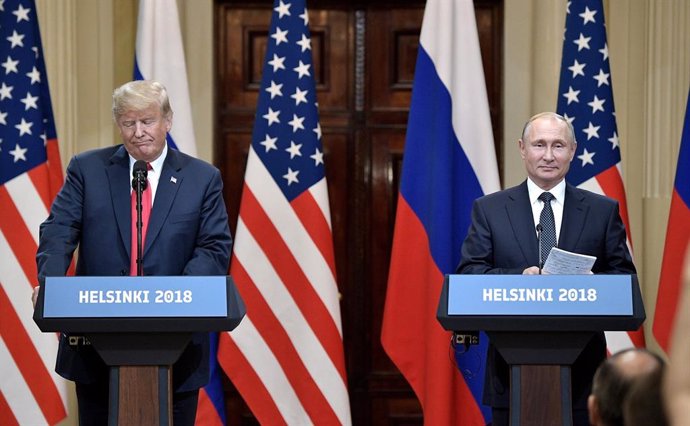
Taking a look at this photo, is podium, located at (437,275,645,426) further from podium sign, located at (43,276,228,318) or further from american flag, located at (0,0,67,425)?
american flag, located at (0,0,67,425)

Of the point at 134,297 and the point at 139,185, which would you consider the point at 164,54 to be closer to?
the point at 139,185

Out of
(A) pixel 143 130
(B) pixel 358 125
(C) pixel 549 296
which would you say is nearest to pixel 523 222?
(C) pixel 549 296

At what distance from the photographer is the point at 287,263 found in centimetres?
542

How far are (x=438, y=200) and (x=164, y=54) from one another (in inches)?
62.0

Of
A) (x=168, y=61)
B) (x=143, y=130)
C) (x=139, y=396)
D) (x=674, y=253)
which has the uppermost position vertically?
(x=168, y=61)

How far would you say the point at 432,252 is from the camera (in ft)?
17.7

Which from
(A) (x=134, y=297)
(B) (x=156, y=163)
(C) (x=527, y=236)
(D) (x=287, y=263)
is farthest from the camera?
(D) (x=287, y=263)

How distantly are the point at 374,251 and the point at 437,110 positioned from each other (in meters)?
1.18

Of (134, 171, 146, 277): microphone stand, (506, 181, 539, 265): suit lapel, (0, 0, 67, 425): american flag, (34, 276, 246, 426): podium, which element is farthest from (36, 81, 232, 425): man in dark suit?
(0, 0, 67, 425): american flag

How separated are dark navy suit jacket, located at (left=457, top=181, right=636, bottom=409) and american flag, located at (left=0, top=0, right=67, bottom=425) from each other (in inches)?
93.7

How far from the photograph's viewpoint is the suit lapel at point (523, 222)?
12.7ft

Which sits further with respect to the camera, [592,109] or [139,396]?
[592,109]

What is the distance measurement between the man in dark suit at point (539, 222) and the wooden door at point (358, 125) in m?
2.34

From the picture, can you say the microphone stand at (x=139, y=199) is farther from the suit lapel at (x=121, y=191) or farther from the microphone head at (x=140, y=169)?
the suit lapel at (x=121, y=191)
